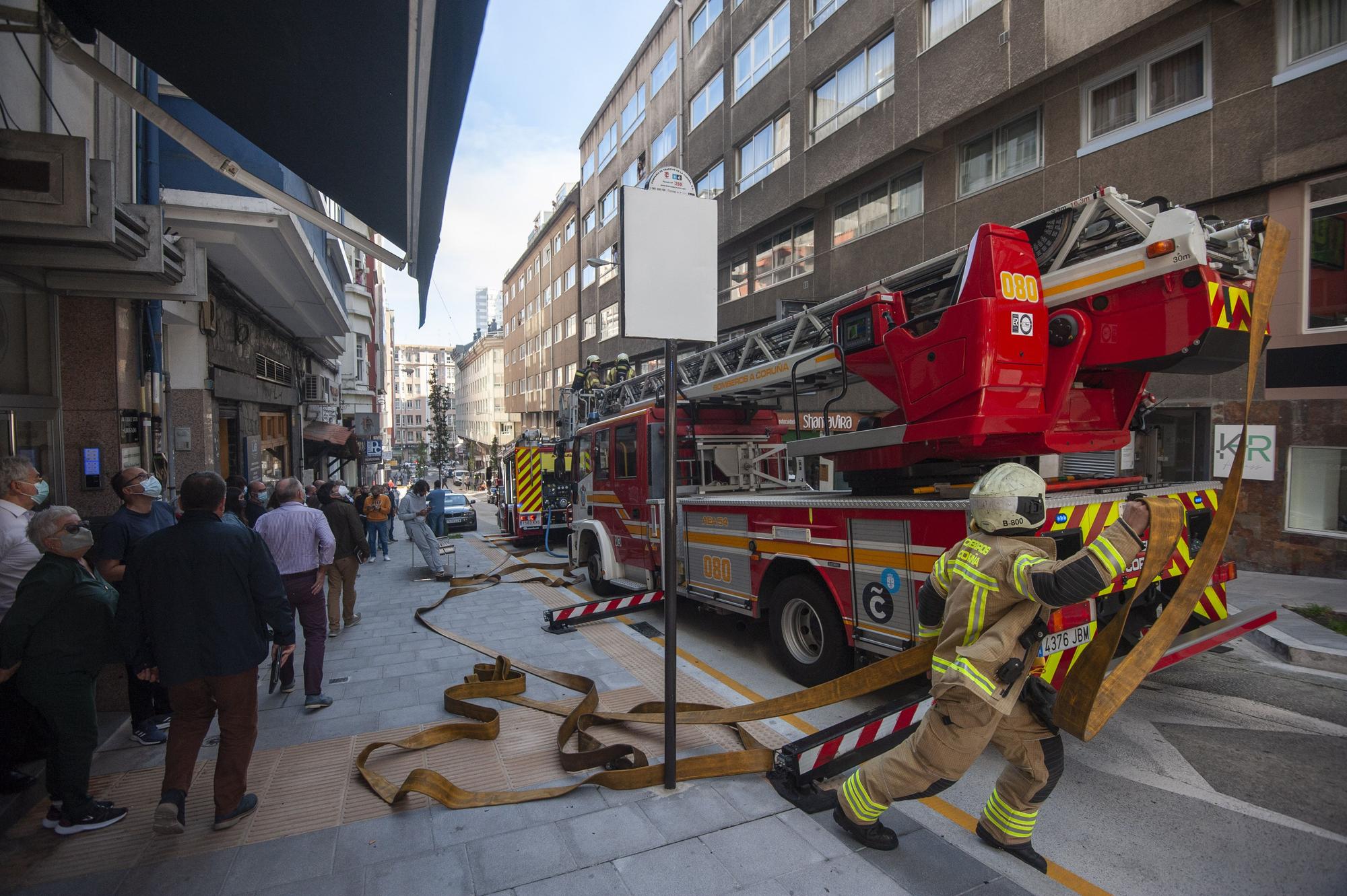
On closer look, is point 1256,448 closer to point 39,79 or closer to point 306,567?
point 306,567

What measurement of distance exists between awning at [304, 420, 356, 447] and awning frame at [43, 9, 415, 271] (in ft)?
44.1

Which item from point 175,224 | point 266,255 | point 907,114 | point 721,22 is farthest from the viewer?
point 721,22

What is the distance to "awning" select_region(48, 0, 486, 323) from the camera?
315cm

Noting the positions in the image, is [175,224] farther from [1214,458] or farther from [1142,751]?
[1214,458]

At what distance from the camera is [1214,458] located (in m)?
9.09

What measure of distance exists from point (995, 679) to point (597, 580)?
7.25 meters

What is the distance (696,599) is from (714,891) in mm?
4213

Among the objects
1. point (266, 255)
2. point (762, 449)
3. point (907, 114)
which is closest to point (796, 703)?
point (762, 449)

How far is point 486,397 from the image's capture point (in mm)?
70062

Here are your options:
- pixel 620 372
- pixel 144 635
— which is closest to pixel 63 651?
pixel 144 635

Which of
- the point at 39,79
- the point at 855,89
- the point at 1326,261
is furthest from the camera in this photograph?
the point at 855,89

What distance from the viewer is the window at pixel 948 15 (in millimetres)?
12438

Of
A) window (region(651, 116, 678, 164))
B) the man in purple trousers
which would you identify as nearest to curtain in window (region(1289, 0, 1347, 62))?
the man in purple trousers

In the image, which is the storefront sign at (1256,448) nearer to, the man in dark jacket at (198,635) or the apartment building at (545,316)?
the man in dark jacket at (198,635)
